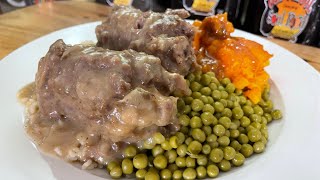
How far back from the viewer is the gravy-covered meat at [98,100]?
231 centimetres

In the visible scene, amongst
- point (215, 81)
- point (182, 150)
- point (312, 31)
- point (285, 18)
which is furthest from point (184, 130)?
point (312, 31)

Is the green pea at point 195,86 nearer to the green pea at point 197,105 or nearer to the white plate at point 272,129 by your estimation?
the green pea at point 197,105

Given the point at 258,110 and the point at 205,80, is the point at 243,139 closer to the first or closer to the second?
the point at 258,110

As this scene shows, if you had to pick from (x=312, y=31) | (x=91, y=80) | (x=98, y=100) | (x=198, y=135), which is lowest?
(x=312, y=31)

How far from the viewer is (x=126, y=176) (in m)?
2.56

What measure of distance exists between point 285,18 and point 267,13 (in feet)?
0.79

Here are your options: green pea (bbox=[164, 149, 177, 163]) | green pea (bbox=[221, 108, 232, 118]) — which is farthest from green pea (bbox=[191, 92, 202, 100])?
green pea (bbox=[164, 149, 177, 163])

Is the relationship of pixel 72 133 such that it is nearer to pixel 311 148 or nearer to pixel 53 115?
pixel 53 115

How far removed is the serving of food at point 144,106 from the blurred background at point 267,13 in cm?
177

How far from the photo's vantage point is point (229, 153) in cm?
263

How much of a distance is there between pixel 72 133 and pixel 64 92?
319 millimetres

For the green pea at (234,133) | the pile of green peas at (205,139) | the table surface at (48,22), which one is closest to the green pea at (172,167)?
the pile of green peas at (205,139)

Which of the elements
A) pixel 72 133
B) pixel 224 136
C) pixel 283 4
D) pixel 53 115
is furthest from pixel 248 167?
pixel 283 4

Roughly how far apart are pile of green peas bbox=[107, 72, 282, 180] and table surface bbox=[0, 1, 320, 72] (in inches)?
55.1
